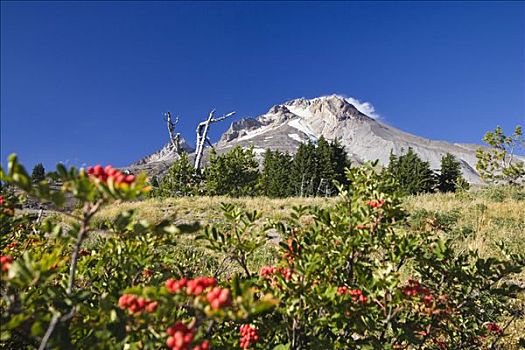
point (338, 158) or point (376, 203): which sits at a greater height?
point (338, 158)

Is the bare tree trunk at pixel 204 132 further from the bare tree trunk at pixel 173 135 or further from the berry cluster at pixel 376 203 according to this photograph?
the berry cluster at pixel 376 203

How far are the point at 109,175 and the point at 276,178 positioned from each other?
126ft

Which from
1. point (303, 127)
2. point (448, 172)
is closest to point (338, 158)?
point (448, 172)

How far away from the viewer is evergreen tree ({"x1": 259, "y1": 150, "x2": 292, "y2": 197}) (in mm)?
38713

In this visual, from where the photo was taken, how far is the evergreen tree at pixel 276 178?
127 feet

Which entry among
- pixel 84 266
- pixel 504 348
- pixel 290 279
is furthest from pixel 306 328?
pixel 504 348

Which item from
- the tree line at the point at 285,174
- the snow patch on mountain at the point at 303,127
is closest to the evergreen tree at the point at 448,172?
the tree line at the point at 285,174

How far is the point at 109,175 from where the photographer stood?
1.21 m

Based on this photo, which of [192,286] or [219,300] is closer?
[219,300]

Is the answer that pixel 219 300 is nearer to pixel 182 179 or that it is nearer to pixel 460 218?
pixel 460 218

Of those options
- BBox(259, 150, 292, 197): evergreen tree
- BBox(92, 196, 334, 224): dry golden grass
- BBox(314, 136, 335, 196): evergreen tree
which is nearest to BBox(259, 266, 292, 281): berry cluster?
BBox(92, 196, 334, 224): dry golden grass

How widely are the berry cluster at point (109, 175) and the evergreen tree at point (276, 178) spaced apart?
3577cm

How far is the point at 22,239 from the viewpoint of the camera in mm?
3244

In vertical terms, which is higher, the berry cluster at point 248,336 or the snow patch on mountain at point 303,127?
the snow patch on mountain at point 303,127
